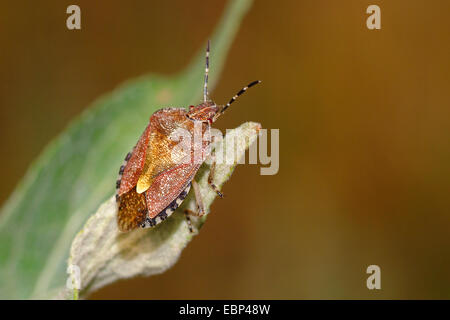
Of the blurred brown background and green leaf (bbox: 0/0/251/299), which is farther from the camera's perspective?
the blurred brown background

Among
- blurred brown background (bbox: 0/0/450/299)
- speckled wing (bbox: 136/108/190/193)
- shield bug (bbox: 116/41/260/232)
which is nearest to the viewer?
shield bug (bbox: 116/41/260/232)

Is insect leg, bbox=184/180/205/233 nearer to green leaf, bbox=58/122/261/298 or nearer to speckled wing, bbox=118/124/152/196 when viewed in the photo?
green leaf, bbox=58/122/261/298

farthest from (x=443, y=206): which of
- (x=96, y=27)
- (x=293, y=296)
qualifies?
(x=96, y=27)

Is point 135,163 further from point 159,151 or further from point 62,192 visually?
point 62,192

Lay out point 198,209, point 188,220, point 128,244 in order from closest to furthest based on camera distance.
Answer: point 128,244 → point 188,220 → point 198,209

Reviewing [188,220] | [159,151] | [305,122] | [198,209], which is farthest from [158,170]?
[305,122]

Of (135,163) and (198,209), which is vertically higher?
(135,163)

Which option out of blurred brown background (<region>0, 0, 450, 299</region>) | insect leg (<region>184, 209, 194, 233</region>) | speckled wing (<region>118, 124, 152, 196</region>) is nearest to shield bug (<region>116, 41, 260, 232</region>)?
speckled wing (<region>118, 124, 152, 196</region>)
